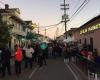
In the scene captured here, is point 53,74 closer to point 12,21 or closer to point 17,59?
point 17,59

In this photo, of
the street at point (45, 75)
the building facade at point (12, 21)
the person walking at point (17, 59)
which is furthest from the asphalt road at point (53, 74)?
the building facade at point (12, 21)

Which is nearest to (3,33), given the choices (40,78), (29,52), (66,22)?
(29,52)

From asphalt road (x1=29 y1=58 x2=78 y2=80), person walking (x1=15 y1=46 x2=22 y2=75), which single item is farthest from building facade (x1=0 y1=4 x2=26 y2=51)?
person walking (x1=15 y1=46 x2=22 y2=75)

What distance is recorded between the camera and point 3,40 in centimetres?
3553

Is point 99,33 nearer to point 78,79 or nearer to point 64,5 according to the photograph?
point 78,79

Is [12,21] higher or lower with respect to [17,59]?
higher

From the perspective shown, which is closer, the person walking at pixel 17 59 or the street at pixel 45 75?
the street at pixel 45 75

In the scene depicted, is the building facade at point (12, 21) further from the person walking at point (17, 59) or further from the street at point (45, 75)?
the person walking at point (17, 59)

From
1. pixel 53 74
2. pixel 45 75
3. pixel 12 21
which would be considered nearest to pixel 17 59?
pixel 45 75

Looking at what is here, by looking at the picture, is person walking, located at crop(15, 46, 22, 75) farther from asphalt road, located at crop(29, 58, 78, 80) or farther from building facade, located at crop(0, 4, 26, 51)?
building facade, located at crop(0, 4, 26, 51)

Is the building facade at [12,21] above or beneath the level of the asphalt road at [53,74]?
above

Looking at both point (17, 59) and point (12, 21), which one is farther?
point (12, 21)

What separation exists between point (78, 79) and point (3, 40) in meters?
18.9

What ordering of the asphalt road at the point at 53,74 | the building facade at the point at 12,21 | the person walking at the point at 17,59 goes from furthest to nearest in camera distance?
the building facade at the point at 12,21 → the person walking at the point at 17,59 → the asphalt road at the point at 53,74
